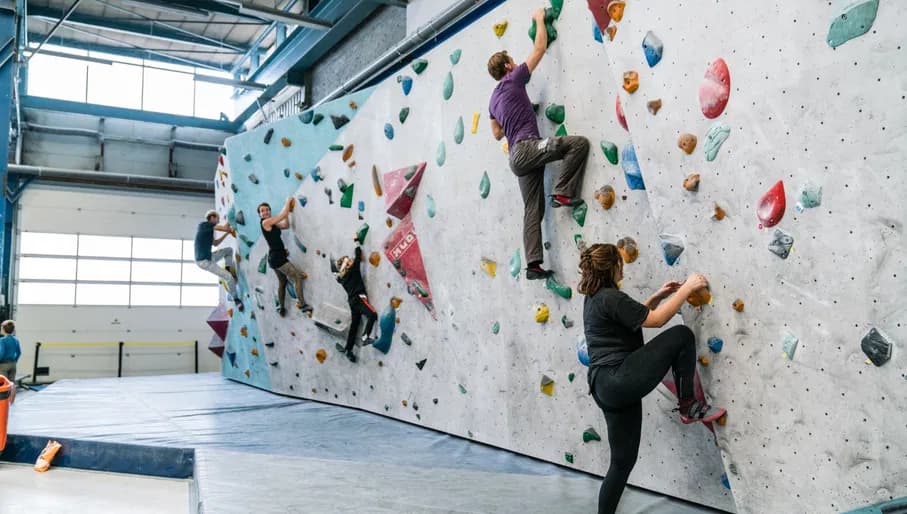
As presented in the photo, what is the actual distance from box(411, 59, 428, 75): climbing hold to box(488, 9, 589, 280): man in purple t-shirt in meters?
1.30

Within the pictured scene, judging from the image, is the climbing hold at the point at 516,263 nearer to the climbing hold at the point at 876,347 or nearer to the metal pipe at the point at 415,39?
the metal pipe at the point at 415,39

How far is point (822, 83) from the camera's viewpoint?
2.24 meters

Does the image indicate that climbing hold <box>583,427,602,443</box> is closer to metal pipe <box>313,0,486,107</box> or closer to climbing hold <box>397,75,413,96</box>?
climbing hold <box>397,75,413,96</box>

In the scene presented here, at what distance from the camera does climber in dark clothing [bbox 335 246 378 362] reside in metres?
5.82

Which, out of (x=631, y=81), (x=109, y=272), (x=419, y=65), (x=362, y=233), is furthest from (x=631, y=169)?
(x=109, y=272)

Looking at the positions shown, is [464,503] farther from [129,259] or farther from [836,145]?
[129,259]

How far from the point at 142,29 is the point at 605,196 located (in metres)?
10.2

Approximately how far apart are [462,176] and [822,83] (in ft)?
8.95

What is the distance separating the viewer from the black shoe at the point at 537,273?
12.5 ft

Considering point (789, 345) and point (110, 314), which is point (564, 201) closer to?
point (789, 345)

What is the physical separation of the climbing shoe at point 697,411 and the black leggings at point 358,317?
3461 mm

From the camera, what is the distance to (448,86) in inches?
189

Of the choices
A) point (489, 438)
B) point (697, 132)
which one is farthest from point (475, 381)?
point (697, 132)

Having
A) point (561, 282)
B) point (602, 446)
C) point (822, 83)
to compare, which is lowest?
point (602, 446)
